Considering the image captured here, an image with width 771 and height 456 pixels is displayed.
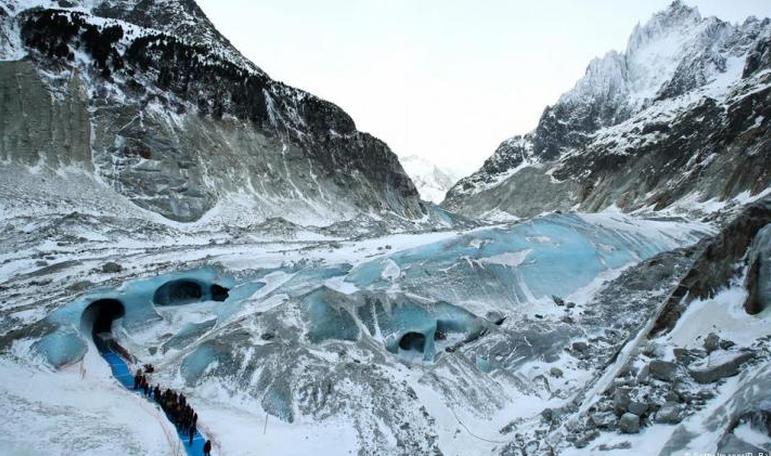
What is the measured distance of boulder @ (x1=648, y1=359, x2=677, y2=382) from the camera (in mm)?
11242

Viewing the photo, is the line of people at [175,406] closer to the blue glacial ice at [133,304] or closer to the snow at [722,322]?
the blue glacial ice at [133,304]

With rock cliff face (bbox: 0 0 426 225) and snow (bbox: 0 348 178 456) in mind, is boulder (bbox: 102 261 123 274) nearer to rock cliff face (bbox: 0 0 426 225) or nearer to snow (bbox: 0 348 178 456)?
snow (bbox: 0 348 178 456)

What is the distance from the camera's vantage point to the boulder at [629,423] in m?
10.2

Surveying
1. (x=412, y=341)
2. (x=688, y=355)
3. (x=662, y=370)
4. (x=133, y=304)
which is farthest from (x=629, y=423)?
(x=133, y=304)

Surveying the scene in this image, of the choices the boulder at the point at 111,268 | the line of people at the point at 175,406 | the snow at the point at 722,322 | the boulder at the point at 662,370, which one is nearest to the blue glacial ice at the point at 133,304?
the line of people at the point at 175,406

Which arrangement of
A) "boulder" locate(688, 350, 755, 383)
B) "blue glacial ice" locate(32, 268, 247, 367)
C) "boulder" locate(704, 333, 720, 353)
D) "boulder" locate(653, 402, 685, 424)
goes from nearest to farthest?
"boulder" locate(653, 402, 685, 424) → "boulder" locate(688, 350, 755, 383) → "boulder" locate(704, 333, 720, 353) → "blue glacial ice" locate(32, 268, 247, 367)

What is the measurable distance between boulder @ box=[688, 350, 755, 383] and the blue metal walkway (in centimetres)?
1207

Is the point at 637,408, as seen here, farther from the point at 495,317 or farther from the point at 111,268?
the point at 111,268

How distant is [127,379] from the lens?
60.7 ft

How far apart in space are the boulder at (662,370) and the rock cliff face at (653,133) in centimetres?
4978

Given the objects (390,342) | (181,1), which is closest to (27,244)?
(390,342)

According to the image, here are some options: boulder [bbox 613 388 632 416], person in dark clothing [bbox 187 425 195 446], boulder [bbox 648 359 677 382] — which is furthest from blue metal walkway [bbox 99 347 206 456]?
boulder [bbox 648 359 677 382]

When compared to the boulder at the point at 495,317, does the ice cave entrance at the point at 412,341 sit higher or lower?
lower

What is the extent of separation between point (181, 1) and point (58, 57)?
4016 centimetres
